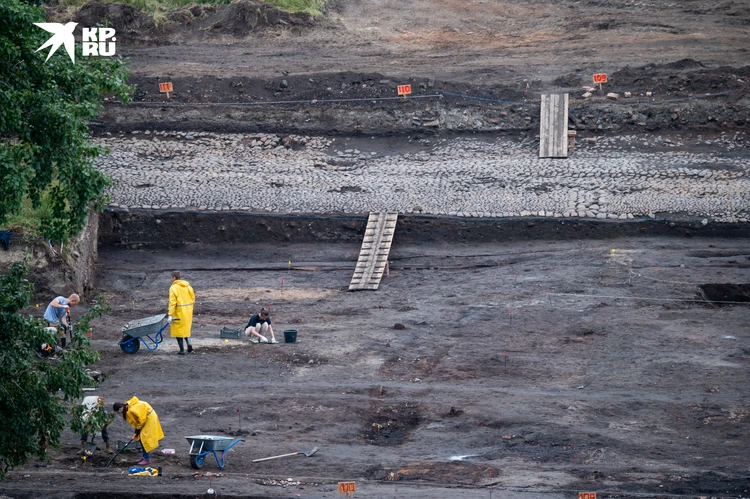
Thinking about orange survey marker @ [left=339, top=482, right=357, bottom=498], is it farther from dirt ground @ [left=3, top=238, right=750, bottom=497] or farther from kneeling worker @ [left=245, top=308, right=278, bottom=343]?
kneeling worker @ [left=245, top=308, right=278, bottom=343]

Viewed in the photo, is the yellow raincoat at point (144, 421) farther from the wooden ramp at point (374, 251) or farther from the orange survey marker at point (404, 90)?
the orange survey marker at point (404, 90)

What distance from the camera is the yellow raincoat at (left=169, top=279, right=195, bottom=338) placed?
16.0 metres

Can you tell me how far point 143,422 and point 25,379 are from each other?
254 centimetres

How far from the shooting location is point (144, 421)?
12078 mm

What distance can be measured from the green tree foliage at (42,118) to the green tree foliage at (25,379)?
893 millimetres

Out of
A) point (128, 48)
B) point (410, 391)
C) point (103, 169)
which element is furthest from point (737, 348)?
point (128, 48)

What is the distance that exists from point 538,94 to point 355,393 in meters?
14.6

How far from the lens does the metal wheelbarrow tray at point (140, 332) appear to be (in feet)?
53.6

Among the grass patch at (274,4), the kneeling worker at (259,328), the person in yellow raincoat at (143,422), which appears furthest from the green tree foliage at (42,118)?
the grass patch at (274,4)

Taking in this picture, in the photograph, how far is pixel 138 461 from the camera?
40.4ft

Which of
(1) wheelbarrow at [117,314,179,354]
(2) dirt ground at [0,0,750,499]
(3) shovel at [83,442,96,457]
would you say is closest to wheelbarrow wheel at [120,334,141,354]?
(1) wheelbarrow at [117,314,179,354]

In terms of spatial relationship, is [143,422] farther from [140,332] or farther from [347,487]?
[140,332]

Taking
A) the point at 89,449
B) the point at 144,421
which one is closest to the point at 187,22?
the point at 89,449

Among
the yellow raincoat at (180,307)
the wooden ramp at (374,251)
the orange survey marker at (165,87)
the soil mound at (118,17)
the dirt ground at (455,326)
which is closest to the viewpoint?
the dirt ground at (455,326)
